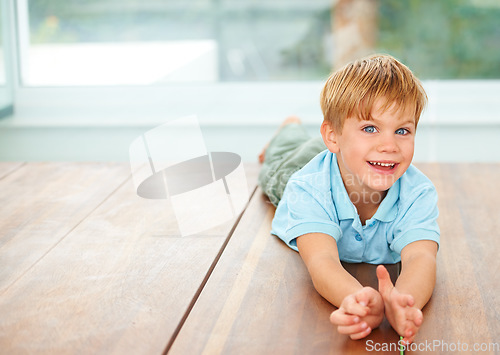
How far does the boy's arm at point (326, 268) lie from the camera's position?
39.4 inches

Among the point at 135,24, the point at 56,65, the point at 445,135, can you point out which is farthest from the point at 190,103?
the point at 445,135

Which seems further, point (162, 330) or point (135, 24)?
point (135, 24)

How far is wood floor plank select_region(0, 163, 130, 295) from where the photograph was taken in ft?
4.17

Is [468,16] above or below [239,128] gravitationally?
above

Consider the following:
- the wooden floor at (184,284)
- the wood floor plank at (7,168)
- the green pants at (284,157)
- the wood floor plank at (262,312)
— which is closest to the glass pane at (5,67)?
the wood floor plank at (7,168)

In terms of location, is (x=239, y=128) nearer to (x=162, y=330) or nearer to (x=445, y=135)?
(x=445, y=135)

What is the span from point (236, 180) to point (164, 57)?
3.99 feet

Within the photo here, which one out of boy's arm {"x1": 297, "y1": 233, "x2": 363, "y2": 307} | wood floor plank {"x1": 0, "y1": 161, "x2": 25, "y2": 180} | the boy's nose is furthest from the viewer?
wood floor plank {"x1": 0, "y1": 161, "x2": 25, "y2": 180}

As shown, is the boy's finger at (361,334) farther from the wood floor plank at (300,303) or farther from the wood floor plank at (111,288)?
the wood floor plank at (111,288)

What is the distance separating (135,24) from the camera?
2.74 m

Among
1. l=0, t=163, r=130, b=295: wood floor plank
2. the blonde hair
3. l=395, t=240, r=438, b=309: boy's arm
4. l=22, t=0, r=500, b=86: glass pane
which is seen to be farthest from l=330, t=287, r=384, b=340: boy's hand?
l=22, t=0, r=500, b=86: glass pane

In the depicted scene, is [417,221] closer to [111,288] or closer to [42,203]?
[111,288]

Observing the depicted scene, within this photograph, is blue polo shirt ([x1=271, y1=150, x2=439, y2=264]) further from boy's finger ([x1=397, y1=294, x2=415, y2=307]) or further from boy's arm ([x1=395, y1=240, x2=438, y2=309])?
boy's finger ([x1=397, y1=294, x2=415, y2=307])

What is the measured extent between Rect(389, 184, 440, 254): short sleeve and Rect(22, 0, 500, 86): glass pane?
157 centimetres
